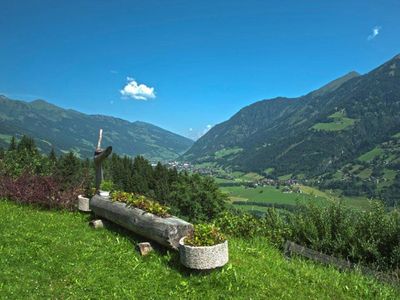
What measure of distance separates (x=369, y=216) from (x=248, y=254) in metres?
4.35

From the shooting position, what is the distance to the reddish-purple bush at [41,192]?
21547 millimetres

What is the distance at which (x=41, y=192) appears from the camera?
856 inches

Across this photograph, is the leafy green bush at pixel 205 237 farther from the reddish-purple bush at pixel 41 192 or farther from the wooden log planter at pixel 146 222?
the reddish-purple bush at pixel 41 192

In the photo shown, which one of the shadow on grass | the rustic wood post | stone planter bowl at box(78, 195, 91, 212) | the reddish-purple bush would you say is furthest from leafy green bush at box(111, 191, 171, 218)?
the reddish-purple bush

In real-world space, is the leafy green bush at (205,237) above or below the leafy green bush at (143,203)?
below

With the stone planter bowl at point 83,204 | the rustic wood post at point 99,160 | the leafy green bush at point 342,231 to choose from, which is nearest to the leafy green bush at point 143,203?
the rustic wood post at point 99,160

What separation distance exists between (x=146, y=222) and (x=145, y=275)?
2.35m

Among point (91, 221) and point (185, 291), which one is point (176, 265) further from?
point (91, 221)

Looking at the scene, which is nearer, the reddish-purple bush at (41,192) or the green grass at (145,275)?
the green grass at (145,275)

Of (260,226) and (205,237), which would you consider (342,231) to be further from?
(205,237)

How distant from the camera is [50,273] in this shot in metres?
11.3

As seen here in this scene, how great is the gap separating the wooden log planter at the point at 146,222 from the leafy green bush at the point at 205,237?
865 millimetres

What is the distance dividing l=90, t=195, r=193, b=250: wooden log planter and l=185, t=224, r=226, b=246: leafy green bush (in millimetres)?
865

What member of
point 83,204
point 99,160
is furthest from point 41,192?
point 99,160
